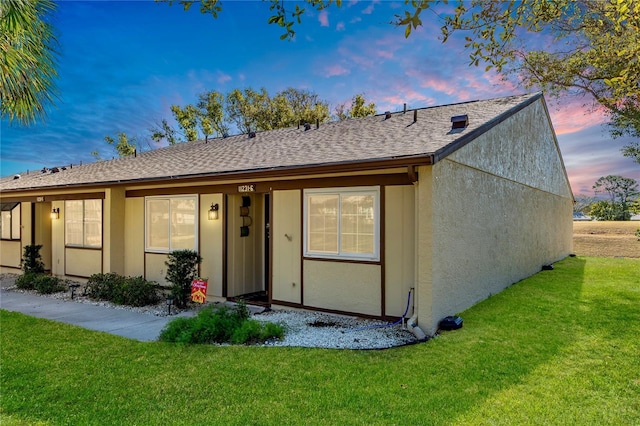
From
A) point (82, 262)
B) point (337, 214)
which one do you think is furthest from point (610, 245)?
point (82, 262)

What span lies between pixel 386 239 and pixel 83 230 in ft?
28.1

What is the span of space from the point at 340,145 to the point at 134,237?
18.8 ft

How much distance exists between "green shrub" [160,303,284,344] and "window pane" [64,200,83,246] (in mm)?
6702

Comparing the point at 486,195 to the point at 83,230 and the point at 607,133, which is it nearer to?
the point at 83,230

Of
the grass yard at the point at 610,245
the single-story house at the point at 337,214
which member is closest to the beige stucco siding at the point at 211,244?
the single-story house at the point at 337,214

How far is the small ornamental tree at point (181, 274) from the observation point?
7.53 m

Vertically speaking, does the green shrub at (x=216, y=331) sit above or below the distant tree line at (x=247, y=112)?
below

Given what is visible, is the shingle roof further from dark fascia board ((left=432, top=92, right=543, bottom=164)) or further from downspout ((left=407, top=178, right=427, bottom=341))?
downspout ((left=407, top=178, right=427, bottom=341))

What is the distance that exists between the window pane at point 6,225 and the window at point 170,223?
6667 millimetres

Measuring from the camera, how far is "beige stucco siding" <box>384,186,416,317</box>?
19.8 feet

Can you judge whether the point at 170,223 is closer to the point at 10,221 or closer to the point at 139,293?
the point at 139,293

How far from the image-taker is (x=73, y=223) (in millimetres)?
10773

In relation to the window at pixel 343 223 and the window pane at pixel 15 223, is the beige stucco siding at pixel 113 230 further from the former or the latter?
the window at pixel 343 223

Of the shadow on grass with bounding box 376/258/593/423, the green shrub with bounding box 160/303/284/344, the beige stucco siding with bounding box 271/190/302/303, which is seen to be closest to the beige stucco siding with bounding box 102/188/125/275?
the beige stucco siding with bounding box 271/190/302/303
